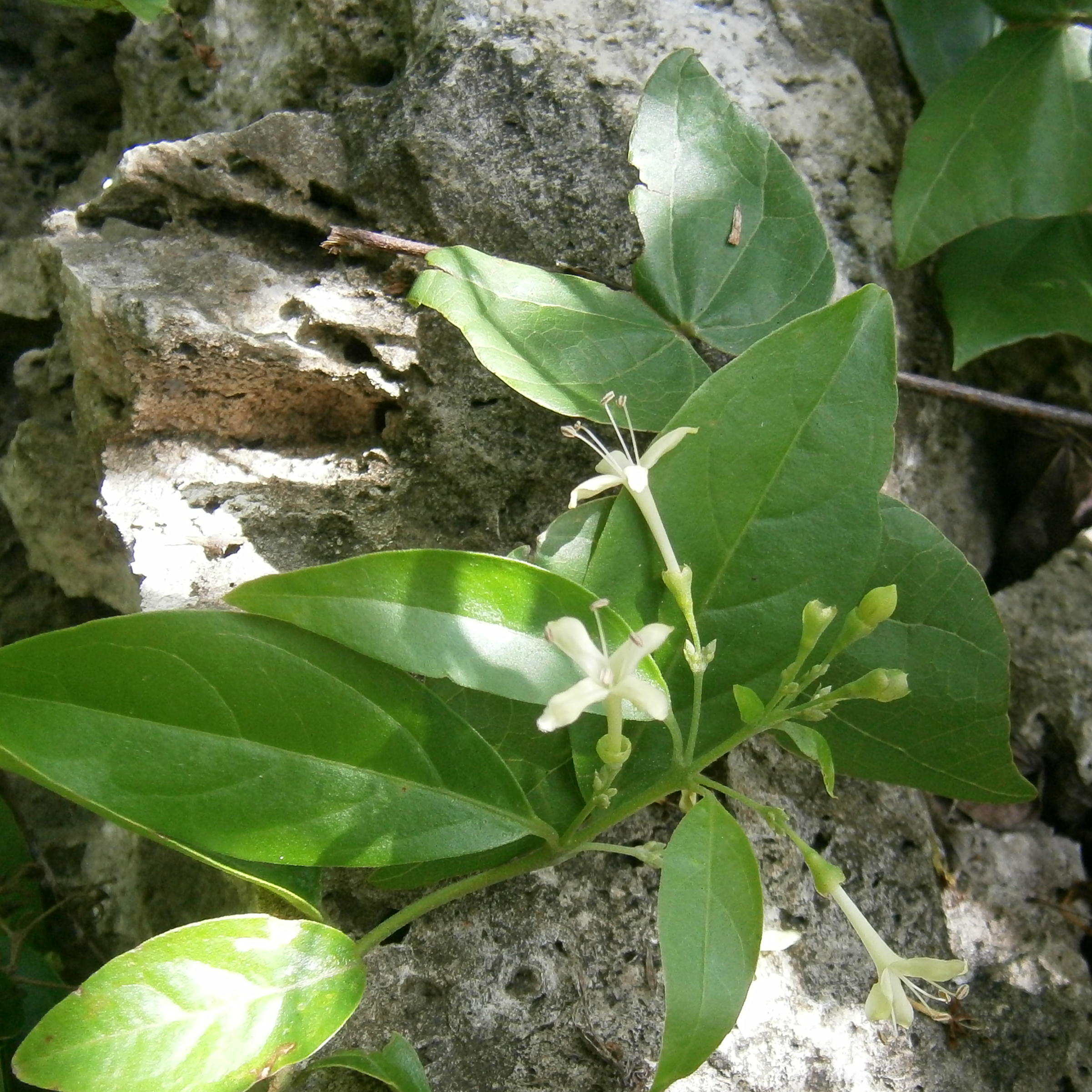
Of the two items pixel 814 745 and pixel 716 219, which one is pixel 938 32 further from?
pixel 814 745

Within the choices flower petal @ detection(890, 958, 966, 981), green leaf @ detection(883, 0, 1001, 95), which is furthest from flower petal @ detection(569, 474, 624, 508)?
green leaf @ detection(883, 0, 1001, 95)

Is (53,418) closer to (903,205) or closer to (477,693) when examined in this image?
(477,693)

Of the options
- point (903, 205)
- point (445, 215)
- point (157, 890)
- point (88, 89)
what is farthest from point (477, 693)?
point (88, 89)

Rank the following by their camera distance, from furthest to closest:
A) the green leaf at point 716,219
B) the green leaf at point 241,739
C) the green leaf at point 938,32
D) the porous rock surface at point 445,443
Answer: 1. the green leaf at point 938,32
2. the green leaf at point 716,219
3. the porous rock surface at point 445,443
4. the green leaf at point 241,739

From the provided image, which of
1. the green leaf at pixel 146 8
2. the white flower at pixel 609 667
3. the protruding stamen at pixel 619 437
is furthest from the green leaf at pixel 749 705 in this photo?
the green leaf at pixel 146 8

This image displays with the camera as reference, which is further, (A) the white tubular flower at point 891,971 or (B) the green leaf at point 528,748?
(B) the green leaf at point 528,748

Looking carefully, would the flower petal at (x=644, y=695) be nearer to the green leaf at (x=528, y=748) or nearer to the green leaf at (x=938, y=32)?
the green leaf at (x=528, y=748)

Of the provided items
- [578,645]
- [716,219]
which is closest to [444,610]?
[578,645]
